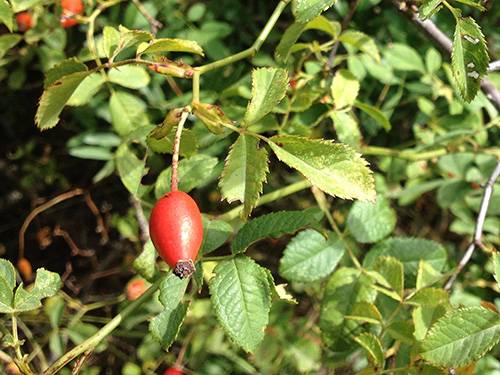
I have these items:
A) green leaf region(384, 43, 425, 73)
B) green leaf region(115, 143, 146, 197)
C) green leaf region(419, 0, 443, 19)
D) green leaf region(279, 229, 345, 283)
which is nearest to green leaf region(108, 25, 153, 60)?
green leaf region(115, 143, 146, 197)

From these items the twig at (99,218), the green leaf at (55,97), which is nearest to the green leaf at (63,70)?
the green leaf at (55,97)

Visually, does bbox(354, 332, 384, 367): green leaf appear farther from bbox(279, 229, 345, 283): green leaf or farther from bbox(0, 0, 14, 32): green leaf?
bbox(0, 0, 14, 32): green leaf

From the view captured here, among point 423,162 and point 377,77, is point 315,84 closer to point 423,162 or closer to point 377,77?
point 377,77

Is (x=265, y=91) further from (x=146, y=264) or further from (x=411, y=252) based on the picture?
(x=411, y=252)

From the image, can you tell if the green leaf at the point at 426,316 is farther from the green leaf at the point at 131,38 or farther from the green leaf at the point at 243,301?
the green leaf at the point at 131,38

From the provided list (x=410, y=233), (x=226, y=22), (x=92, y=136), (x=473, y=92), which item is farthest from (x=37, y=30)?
(x=410, y=233)

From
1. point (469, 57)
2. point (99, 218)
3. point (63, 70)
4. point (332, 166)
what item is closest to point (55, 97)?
point (63, 70)
